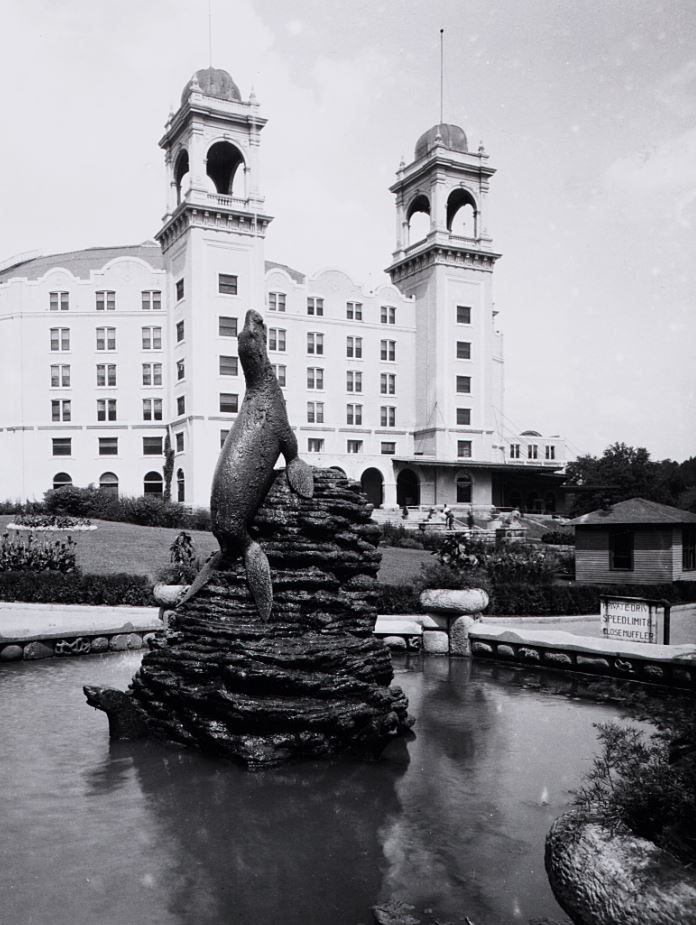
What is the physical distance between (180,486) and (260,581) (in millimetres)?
47443

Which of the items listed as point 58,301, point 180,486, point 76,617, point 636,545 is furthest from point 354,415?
point 76,617

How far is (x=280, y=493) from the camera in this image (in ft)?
29.7

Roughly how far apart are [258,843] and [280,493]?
4275mm

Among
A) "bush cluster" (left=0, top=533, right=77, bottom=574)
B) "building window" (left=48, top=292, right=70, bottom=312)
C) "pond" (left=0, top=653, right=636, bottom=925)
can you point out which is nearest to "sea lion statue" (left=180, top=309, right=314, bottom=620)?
"pond" (left=0, top=653, right=636, bottom=925)

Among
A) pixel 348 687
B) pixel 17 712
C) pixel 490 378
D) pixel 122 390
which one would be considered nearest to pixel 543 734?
pixel 348 687

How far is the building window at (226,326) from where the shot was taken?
54.0 m

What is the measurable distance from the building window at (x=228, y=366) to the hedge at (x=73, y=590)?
37.4 meters

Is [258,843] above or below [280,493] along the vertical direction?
below

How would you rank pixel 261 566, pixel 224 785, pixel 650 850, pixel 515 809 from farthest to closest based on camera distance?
pixel 261 566 → pixel 224 785 → pixel 515 809 → pixel 650 850

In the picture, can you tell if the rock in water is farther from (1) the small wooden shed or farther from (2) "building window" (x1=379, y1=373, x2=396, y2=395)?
(2) "building window" (x1=379, y1=373, x2=396, y2=395)

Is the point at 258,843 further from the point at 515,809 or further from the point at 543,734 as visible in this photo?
the point at 543,734

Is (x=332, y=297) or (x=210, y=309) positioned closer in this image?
(x=210, y=309)

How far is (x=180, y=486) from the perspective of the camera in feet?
179

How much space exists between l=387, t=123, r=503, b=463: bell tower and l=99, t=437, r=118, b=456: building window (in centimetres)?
2344
